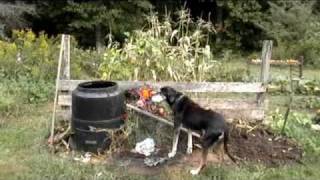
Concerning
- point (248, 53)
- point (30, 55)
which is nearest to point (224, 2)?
point (248, 53)

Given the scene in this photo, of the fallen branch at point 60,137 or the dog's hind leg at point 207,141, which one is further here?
the fallen branch at point 60,137

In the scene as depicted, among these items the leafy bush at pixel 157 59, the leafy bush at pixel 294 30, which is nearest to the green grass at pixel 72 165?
the leafy bush at pixel 157 59

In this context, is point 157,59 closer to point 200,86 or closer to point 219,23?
point 200,86

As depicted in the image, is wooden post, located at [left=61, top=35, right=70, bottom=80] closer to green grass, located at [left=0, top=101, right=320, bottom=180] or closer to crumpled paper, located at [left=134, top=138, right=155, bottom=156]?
green grass, located at [left=0, top=101, right=320, bottom=180]

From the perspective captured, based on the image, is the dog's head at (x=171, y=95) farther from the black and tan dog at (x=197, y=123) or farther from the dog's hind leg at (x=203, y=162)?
the dog's hind leg at (x=203, y=162)

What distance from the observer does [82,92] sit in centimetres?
570

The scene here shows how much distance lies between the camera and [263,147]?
234 inches

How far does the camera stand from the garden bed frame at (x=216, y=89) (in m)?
6.24

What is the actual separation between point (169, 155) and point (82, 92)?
3.79 ft

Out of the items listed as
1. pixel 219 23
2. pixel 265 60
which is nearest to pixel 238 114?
pixel 265 60

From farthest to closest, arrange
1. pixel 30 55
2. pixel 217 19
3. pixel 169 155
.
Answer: pixel 217 19 < pixel 30 55 < pixel 169 155

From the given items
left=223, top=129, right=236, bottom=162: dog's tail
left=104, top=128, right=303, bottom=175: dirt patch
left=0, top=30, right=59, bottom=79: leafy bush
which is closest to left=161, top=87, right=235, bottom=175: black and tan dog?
left=223, top=129, right=236, bottom=162: dog's tail

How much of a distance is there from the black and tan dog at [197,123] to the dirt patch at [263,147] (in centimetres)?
27

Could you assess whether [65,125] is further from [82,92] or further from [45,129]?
[82,92]
